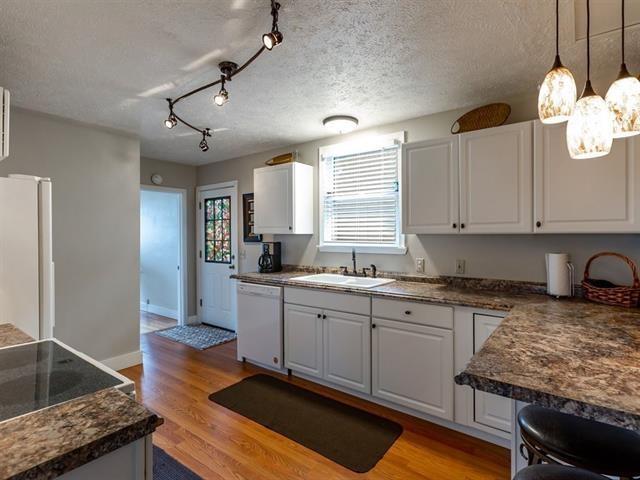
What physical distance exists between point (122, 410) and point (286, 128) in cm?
289

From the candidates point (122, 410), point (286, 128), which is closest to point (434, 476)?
point (122, 410)

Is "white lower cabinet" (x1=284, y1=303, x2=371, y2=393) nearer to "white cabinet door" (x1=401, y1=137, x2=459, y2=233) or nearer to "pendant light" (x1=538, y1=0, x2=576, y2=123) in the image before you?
"white cabinet door" (x1=401, y1=137, x2=459, y2=233)

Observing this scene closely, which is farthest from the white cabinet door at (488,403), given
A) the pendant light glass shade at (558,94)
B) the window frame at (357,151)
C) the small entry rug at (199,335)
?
the small entry rug at (199,335)

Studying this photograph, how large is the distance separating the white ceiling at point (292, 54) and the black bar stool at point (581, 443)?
173cm

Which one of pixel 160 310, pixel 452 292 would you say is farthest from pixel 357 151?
pixel 160 310

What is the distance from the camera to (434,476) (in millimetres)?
1880

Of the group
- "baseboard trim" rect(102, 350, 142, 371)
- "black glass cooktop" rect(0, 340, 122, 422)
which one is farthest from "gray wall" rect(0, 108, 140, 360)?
"black glass cooktop" rect(0, 340, 122, 422)

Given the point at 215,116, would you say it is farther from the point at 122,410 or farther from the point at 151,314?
the point at 151,314

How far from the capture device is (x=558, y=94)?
1.10 m

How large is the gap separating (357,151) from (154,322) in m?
4.09

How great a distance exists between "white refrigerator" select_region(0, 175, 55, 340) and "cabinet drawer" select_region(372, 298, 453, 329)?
2.19 meters

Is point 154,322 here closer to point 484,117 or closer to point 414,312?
point 414,312

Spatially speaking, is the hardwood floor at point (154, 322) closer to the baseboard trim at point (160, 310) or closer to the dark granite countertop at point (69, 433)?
the baseboard trim at point (160, 310)

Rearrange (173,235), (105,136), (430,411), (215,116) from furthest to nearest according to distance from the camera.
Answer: (173,235)
(105,136)
(215,116)
(430,411)
